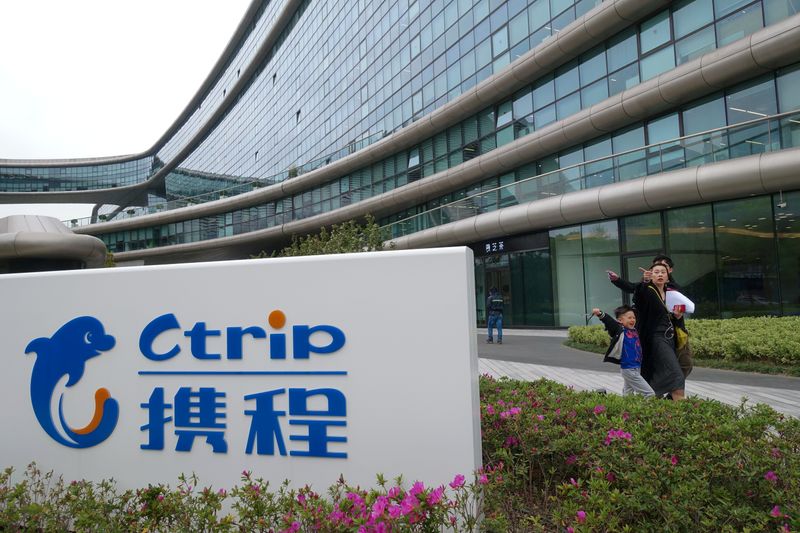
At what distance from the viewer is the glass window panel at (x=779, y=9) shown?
13.9 m

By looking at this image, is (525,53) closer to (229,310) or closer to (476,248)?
(476,248)

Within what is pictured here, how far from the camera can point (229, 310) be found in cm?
317

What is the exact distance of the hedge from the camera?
9.45 metres

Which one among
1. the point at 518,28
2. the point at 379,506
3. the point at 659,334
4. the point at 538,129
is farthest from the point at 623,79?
→ the point at 379,506

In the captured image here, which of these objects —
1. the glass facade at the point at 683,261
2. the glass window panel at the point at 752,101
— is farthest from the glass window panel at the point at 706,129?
the glass facade at the point at 683,261

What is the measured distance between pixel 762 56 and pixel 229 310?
647 inches

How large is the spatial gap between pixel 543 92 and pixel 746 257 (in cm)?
1023

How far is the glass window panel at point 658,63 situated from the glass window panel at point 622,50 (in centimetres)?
61

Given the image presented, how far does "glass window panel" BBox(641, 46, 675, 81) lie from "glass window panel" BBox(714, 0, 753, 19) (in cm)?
160

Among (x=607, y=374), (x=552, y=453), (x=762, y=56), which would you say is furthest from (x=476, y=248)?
(x=552, y=453)

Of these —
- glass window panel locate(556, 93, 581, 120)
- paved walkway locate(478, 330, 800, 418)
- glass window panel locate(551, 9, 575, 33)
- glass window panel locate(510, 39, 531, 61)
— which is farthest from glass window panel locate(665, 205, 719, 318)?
glass window panel locate(510, 39, 531, 61)

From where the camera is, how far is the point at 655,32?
17500 mm

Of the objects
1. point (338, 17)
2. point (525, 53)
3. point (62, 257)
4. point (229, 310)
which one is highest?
point (338, 17)

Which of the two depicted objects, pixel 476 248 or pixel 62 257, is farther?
pixel 476 248
